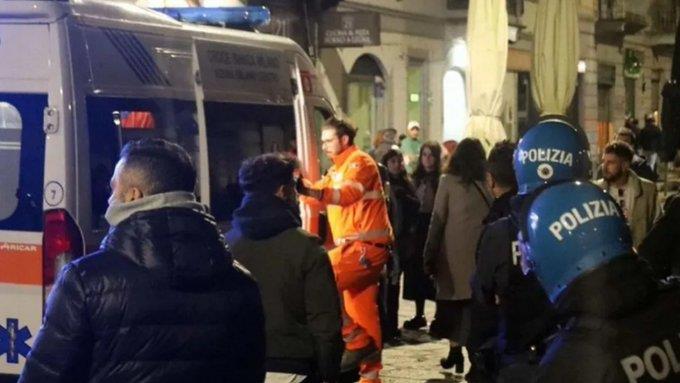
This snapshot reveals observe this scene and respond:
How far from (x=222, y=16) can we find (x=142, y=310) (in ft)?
18.8

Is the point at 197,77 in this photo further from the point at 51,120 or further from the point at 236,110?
the point at 51,120

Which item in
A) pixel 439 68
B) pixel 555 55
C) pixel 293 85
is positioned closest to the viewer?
pixel 293 85

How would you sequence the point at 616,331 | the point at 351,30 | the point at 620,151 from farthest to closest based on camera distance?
the point at 351,30 < the point at 620,151 < the point at 616,331

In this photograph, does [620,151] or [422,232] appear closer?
[620,151]

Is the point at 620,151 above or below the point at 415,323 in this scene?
above

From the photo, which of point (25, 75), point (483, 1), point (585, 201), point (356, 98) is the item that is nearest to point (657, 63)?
point (356, 98)

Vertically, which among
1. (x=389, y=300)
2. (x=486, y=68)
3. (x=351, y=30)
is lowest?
(x=389, y=300)

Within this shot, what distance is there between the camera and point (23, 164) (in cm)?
687

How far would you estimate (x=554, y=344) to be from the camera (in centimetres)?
290

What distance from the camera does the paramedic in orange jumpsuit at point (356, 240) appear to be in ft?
29.4

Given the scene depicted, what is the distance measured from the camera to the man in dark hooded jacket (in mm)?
5773

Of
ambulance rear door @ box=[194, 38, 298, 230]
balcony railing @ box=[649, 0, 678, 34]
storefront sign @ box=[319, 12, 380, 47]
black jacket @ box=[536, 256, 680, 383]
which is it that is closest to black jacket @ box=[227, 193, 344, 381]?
ambulance rear door @ box=[194, 38, 298, 230]

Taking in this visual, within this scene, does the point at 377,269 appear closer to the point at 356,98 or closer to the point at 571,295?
the point at 571,295

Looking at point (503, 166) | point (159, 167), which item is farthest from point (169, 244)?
point (503, 166)
